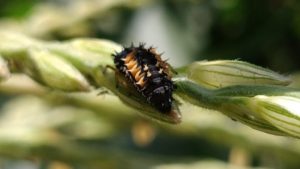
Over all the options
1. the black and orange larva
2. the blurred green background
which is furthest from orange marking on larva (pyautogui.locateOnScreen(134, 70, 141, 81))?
the blurred green background

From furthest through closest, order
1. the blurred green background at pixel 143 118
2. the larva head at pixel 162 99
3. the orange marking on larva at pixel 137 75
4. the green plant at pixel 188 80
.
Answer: the blurred green background at pixel 143 118
the orange marking on larva at pixel 137 75
the larva head at pixel 162 99
the green plant at pixel 188 80

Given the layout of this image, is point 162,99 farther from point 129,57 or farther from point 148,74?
point 129,57

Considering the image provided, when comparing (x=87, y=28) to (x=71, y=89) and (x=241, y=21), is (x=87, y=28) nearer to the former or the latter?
(x=241, y=21)

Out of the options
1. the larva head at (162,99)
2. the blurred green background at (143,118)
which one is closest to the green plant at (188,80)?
the larva head at (162,99)

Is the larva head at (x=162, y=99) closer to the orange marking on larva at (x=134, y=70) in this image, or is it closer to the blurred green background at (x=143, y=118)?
the orange marking on larva at (x=134, y=70)

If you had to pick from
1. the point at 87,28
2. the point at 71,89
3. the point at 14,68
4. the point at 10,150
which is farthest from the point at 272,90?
the point at 87,28
